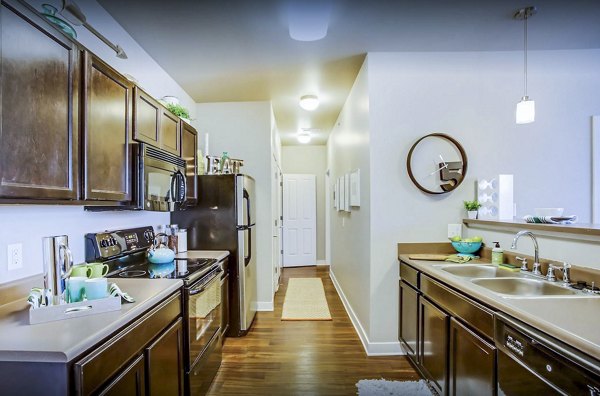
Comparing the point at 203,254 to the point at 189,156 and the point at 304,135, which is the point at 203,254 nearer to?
the point at 189,156

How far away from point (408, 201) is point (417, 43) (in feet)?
4.30

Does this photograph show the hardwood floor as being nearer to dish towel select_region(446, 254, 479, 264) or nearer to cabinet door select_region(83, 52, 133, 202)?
dish towel select_region(446, 254, 479, 264)

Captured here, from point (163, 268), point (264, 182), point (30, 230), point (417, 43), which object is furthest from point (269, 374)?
point (417, 43)

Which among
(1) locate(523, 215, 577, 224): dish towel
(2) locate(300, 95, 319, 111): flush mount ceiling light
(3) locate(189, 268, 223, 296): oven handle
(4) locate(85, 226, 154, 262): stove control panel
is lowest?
(3) locate(189, 268, 223, 296): oven handle

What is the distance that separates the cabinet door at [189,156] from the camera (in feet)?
8.71

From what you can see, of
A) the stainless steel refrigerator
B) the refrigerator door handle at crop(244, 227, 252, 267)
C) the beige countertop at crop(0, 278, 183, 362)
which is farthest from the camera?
the refrigerator door handle at crop(244, 227, 252, 267)

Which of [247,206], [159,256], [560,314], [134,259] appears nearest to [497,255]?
[560,314]

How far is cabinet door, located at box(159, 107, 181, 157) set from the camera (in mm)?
2221

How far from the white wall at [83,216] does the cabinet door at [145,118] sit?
42 cm

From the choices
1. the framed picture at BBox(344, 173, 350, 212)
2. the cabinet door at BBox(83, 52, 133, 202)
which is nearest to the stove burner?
the cabinet door at BBox(83, 52, 133, 202)

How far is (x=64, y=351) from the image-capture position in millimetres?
910

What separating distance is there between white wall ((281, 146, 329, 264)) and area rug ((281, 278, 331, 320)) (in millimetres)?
1588

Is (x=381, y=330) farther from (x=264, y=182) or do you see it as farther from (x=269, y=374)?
(x=264, y=182)

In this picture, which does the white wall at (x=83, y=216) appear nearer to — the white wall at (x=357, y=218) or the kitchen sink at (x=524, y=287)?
the white wall at (x=357, y=218)
